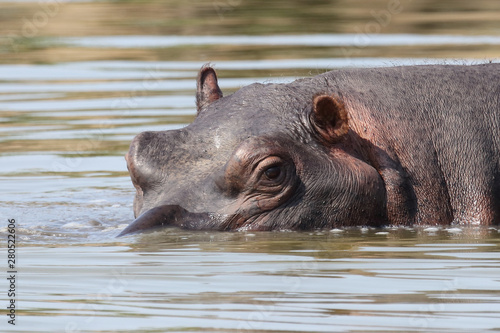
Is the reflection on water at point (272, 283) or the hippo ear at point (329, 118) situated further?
the hippo ear at point (329, 118)

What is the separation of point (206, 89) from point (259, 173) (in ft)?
4.77

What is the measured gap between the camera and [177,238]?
8.52 m

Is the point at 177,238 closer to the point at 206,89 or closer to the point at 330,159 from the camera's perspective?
the point at 330,159

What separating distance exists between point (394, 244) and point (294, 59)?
450 inches

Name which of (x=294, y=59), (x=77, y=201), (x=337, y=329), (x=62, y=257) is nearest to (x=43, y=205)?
(x=77, y=201)

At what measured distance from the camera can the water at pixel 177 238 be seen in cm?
629

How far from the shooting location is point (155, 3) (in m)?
30.5

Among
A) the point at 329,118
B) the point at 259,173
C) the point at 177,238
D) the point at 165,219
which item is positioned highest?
the point at 329,118

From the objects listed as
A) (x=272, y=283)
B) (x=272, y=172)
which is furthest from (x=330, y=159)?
(x=272, y=283)

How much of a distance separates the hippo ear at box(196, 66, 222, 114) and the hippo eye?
1355mm

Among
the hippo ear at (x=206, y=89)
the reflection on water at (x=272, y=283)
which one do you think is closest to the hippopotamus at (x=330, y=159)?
the reflection on water at (x=272, y=283)

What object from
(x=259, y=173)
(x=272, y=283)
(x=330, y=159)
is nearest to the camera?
(x=272, y=283)

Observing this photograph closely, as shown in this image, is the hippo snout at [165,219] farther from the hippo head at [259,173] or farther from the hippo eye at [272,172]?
the hippo eye at [272,172]

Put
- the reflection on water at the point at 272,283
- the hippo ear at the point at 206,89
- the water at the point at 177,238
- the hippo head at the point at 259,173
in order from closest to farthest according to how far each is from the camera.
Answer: the reflection on water at the point at 272,283, the water at the point at 177,238, the hippo head at the point at 259,173, the hippo ear at the point at 206,89
